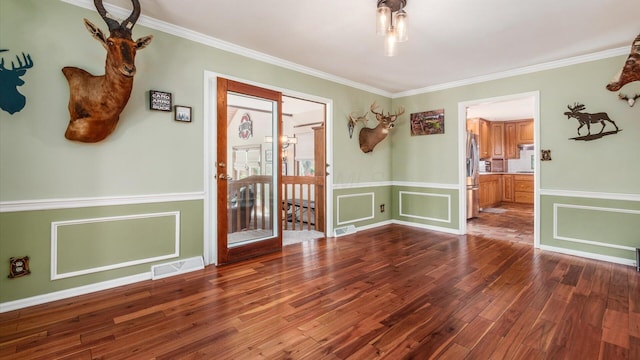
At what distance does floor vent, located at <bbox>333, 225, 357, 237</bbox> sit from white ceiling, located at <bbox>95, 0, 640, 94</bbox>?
8.21 ft

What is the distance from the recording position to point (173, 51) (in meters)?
3.03

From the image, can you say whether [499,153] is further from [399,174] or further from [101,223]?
[101,223]

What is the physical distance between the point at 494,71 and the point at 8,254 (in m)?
5.84

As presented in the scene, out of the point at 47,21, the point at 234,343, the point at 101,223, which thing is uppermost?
the point at 47,21

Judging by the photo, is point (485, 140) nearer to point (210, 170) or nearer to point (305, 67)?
point (305, 67)

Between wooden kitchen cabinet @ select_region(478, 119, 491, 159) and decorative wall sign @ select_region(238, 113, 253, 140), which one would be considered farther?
wooden kitchen cabinet @ select_region(478, 119, 491, 159)

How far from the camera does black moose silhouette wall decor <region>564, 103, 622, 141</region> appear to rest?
353cm

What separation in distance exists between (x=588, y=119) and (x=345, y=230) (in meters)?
3.53

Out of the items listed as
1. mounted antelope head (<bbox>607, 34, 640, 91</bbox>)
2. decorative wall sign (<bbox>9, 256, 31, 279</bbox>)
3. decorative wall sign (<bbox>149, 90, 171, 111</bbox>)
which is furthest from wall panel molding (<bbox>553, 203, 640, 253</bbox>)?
decorative wall sign (<bbox>9, 256, 31, 279</bbox>)

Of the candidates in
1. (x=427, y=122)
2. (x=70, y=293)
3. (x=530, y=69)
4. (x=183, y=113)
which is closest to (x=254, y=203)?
(x=183, y=113)

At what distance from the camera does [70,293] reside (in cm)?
251

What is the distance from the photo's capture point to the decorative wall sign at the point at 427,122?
507cm

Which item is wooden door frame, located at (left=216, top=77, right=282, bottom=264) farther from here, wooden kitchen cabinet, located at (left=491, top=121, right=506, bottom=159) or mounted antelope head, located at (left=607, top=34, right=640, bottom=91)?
wooden kitchen cabinet, located at (left=491, top=121, right=506, bottom=159)

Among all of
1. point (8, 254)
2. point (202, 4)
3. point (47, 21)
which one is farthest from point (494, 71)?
point (8, 254)
